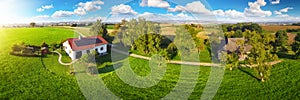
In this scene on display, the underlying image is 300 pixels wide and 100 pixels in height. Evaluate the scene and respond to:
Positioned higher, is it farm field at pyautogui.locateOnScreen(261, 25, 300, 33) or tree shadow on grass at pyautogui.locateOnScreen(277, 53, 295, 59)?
farm field at pyautogui.locateOnScreen(261, 25, 300, 33)

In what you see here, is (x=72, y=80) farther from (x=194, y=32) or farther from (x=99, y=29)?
(x=194, y=32)

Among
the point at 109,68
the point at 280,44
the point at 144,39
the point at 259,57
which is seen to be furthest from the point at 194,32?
the point at 280,44

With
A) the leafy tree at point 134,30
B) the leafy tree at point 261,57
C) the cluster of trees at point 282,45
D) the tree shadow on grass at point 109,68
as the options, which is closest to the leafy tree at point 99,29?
the leafy tree at point 134,30

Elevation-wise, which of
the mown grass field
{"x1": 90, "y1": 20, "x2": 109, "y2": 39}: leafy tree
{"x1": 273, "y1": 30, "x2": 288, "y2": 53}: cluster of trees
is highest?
{"x1": 90, "y1": 20, "x2": 109, "y2": 39}: leafy tree

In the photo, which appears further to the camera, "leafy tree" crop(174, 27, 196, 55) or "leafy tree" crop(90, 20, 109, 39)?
"leafy tree" crop(174, 27, 196, 55)

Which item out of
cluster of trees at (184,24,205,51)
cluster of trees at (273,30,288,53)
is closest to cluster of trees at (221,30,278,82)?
cluster of trees at (184,24,205,51)

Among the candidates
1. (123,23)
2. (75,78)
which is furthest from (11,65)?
(123,23)

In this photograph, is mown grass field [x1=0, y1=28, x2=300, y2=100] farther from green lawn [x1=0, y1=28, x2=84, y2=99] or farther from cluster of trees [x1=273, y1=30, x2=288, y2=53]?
cluster of trees [x1=273, y1=30, x2=288, y2=53]

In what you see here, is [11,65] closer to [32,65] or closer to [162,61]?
[32,65]
